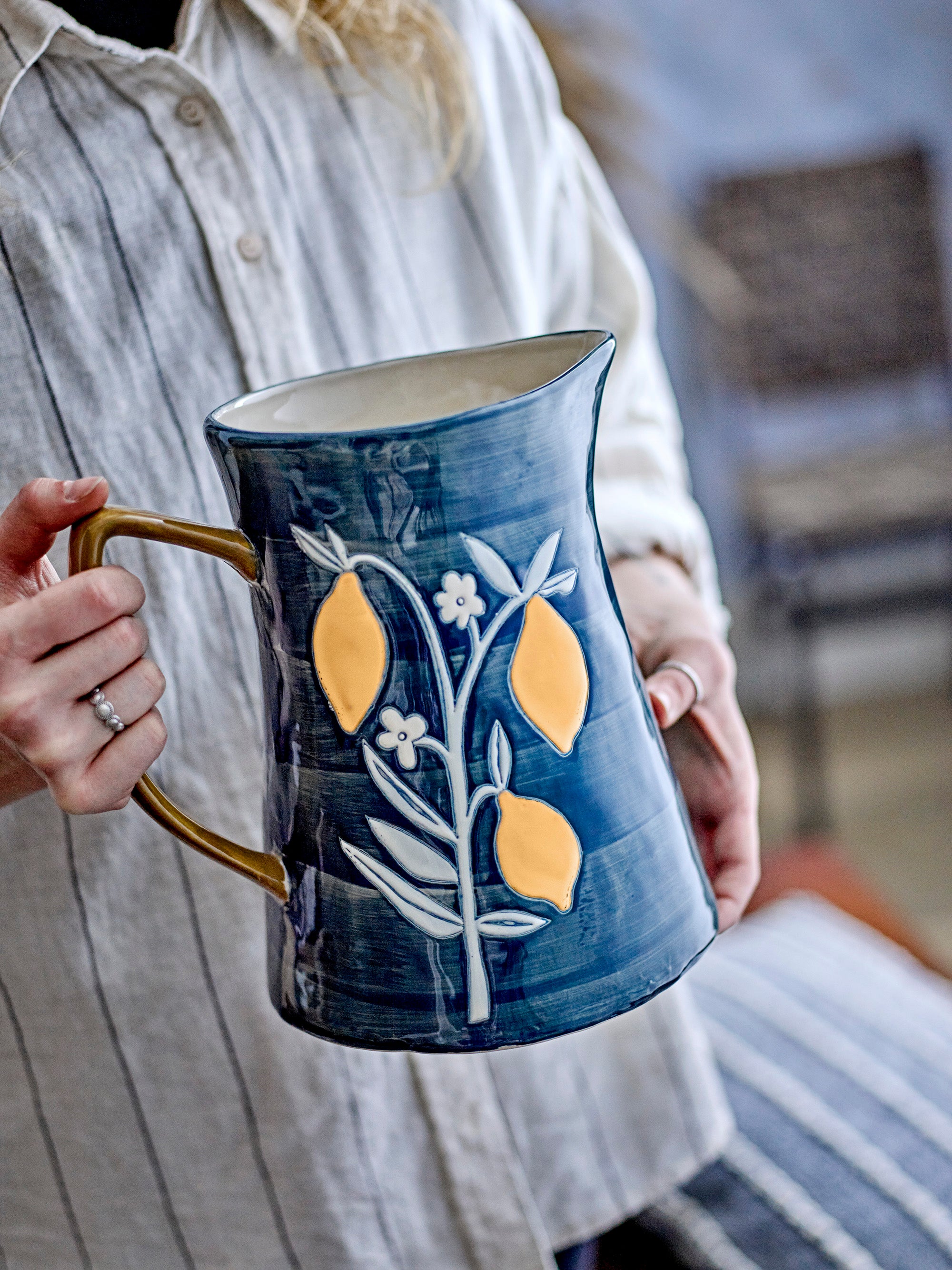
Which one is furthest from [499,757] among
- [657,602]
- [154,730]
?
[657,602]

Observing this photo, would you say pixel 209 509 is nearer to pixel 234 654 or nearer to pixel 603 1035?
pixel 234 654

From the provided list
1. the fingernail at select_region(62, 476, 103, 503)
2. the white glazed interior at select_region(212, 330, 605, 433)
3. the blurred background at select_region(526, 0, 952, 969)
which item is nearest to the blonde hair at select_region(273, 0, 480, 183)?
the white glazed interior at select_region(212, 330, 605, 433)

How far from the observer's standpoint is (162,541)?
382 millimetres

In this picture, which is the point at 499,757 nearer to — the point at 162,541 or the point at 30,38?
the point at 162,541

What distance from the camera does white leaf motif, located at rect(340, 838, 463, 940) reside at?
372mm

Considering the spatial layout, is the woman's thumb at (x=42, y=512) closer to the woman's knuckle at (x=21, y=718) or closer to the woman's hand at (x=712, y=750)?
the woman's knuckle at (x=21, y=718)

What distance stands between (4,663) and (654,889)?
233 mm

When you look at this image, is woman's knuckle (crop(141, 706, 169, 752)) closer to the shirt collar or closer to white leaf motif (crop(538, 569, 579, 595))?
white leaf motif (crop(538, 569, 579, 595))

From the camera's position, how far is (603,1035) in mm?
673

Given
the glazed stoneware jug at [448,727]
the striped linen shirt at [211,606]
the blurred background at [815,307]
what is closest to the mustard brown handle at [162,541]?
the glazed stoneware jug at [448,727]

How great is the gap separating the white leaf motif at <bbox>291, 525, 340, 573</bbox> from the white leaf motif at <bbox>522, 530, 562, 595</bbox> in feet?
0.20

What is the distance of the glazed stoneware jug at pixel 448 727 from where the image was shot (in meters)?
0.36

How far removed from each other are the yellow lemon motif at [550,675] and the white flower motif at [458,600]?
0.7 inches

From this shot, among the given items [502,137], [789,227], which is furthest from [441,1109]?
[789,227]
